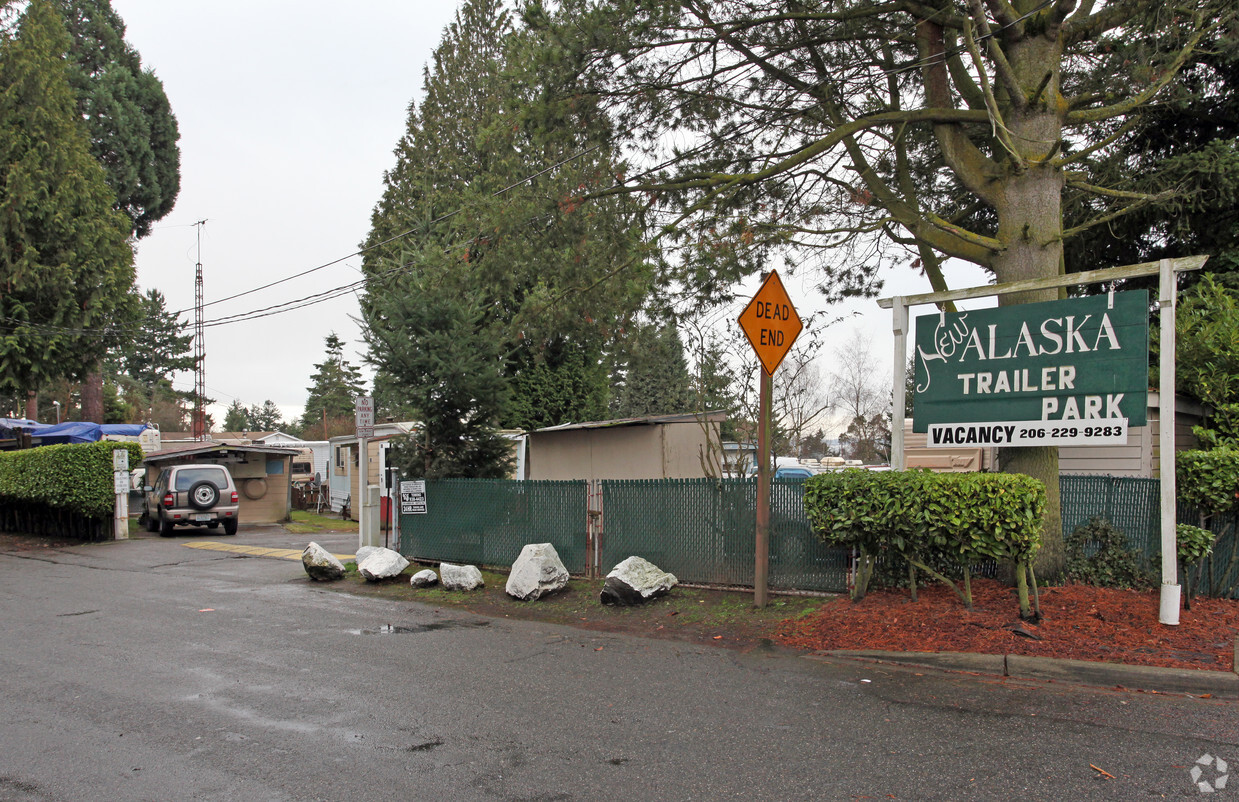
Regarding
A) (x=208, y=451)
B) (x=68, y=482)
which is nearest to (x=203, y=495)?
(x=68, y=482)

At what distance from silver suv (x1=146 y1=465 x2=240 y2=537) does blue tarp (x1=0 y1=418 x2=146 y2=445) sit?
8302 mm

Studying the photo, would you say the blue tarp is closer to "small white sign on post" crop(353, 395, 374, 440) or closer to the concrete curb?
"small white sign on post" crop(353, 395, 374, 440)

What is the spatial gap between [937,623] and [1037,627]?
32.3 inches

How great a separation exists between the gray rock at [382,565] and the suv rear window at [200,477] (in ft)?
35.1

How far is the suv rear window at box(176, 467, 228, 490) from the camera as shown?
2105 cm

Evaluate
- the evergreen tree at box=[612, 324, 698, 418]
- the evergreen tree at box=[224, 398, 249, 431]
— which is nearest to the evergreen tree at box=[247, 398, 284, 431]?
the evergreen tree at box=[224, 398, 249, 431]

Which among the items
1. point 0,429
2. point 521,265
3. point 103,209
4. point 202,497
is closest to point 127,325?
point 103,209

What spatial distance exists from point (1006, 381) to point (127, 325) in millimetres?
29373

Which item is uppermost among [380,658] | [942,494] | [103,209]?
[103,209]

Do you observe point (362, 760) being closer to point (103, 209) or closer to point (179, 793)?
point (179, 793)

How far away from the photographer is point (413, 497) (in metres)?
13.6

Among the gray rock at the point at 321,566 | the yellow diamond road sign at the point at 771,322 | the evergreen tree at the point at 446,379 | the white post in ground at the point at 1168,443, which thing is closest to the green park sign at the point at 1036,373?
the white post in ground at the point at 1168,443

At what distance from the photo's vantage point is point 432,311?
42.9ft

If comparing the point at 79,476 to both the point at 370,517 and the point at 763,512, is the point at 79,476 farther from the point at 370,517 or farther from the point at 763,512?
the point at 763,512
